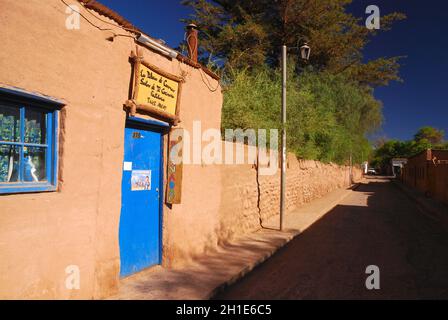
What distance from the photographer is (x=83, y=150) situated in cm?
405

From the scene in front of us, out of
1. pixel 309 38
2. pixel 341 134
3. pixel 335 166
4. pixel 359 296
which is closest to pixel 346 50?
pixel 309 38

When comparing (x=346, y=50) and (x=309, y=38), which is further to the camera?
(x=346, y=50)

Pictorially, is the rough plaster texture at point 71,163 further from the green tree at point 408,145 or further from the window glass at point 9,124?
the green tree at point 408,145

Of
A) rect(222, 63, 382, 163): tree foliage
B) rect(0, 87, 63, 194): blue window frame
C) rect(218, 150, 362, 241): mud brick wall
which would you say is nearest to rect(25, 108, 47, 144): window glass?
rect(0, 87, 63, 194): blue window frame

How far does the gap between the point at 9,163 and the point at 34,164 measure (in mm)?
267

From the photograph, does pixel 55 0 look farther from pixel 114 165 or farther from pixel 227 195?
pixel 227 195

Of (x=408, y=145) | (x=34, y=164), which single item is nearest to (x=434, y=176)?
(x=34, y=164)

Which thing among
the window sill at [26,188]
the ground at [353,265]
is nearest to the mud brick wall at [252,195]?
the ground at [353,265]

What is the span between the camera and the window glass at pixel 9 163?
3387 millimetres

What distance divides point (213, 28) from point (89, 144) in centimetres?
1695

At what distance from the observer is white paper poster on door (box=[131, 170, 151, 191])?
533 cm

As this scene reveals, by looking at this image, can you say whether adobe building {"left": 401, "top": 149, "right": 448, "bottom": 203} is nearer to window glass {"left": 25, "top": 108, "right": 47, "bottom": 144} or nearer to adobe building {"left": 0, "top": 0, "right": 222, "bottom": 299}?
adobe building {"left": 0, "top": 0, "right": 222, "bottom": 299}

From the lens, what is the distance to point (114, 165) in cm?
454

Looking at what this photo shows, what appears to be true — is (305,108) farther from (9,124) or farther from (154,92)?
(9,124)
